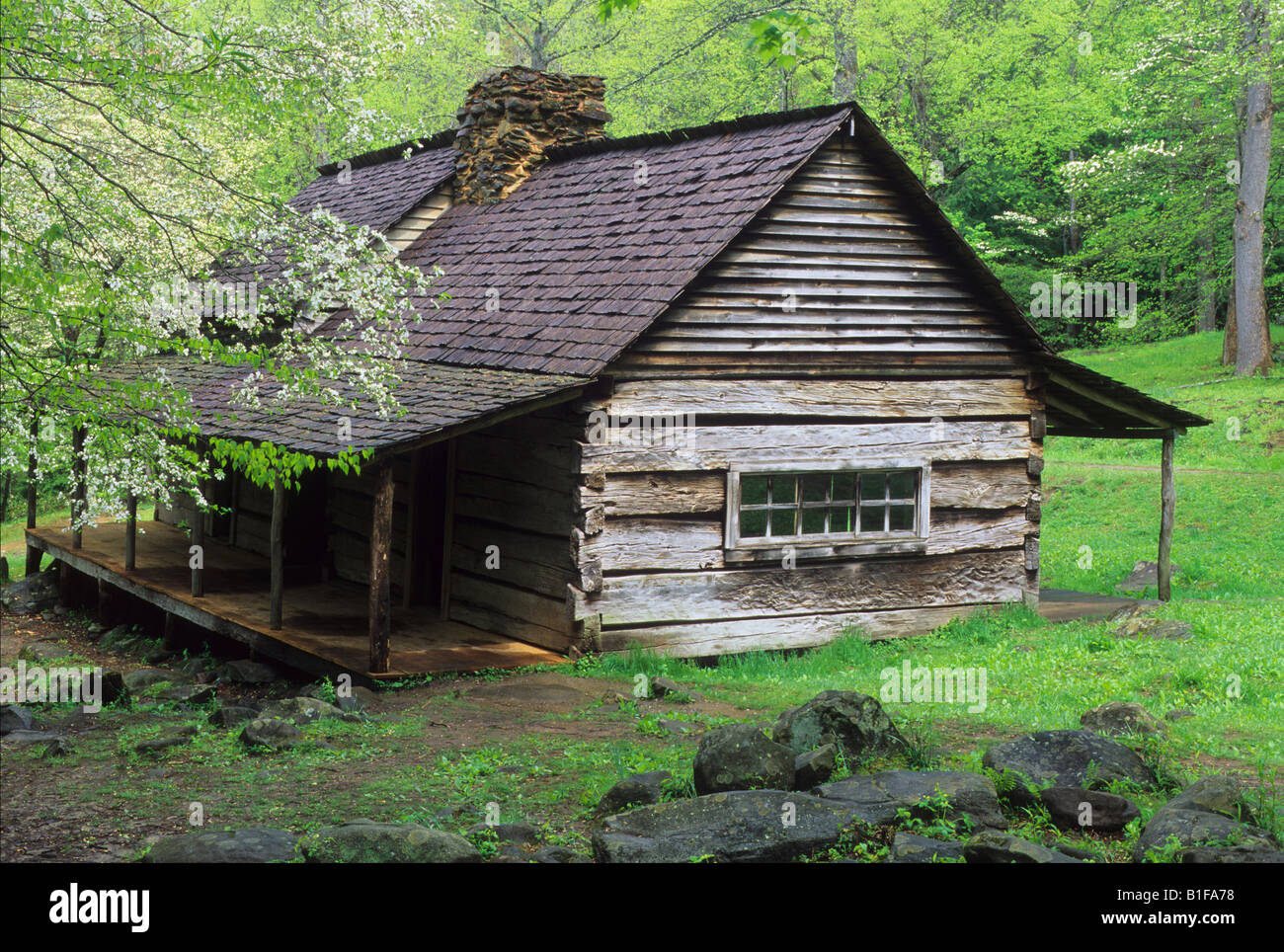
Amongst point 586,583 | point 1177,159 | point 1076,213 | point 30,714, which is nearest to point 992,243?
point 1076,213

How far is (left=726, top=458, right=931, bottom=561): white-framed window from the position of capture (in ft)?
41.6

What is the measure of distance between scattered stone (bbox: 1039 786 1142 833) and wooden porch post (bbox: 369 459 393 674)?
6.23 meters

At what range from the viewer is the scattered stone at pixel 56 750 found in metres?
8.61

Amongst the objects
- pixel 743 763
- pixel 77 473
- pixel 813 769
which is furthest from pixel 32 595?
pixel 813 769

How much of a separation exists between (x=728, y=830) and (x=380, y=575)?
5.75 metres

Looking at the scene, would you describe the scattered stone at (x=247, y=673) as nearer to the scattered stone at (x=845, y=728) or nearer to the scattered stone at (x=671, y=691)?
the scattered stone at (x=671, y=691)

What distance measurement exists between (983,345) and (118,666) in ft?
35.2

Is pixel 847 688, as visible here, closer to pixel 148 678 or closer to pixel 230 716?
pixel 230 716

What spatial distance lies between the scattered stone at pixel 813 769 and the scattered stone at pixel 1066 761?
0.90 meters

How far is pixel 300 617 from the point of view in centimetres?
1323

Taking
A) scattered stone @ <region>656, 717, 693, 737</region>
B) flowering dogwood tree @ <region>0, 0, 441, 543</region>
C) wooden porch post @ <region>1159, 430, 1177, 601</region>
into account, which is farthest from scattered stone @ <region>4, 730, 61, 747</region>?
wooden porch post @ <region>1159, 430, 1177, 601</region>

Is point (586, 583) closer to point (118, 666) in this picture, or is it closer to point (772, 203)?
point (772, 203)

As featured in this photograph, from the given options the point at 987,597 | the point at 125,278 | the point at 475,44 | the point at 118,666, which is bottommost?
the point at 118,666

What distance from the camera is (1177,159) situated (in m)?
30.9
